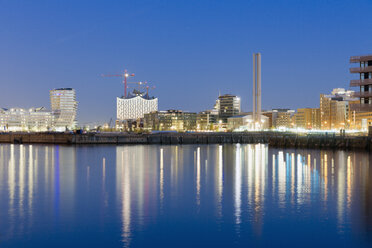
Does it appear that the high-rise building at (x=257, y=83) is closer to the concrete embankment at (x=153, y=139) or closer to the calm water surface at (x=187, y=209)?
the concrete embankment at (x=153, y=139)

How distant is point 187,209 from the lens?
22984 mm

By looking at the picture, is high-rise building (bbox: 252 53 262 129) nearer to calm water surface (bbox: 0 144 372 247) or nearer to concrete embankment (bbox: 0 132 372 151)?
concrete embankment (bbox: 0 132 372 151)

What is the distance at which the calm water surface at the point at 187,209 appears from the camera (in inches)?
689

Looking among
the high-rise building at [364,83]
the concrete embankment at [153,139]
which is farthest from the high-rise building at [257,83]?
the high-rise building at [364,83]

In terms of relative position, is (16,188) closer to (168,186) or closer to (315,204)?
(168,186)

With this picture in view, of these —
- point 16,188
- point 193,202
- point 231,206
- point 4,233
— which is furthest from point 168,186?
point 4,233

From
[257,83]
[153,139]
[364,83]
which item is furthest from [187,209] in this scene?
[257,83]

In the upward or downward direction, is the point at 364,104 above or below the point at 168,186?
above

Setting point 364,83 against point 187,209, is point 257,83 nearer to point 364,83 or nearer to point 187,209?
point 364,83

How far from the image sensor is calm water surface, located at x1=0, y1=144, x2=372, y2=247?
1750 cm

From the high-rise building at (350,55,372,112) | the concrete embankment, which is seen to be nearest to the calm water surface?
the high-rise building at (350,55,372,112)

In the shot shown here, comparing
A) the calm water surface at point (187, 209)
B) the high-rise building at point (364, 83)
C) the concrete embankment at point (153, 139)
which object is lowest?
the calm water surface at point (187, 209)

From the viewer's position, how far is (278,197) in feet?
85.6

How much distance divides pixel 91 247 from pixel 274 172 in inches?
1030
